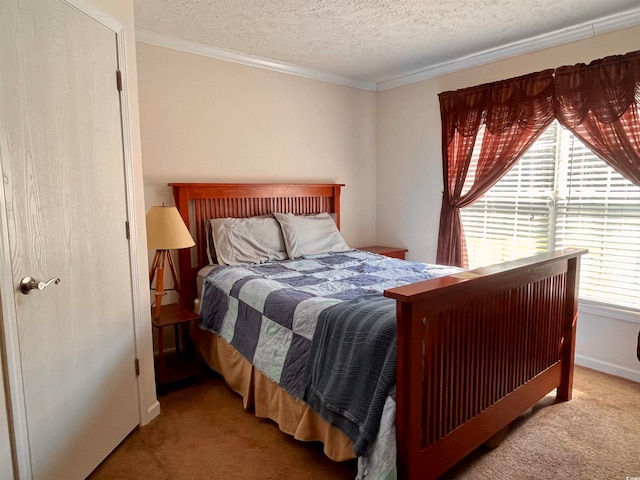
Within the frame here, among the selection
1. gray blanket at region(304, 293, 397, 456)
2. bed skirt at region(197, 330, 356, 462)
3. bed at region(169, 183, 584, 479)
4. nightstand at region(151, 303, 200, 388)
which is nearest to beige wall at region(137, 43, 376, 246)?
nightstand at region(151, 303, 200, 388)

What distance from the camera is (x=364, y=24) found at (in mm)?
2779

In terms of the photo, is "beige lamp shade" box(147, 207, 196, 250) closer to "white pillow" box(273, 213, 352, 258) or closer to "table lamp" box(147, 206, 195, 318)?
"table lamp" box(147, 206, 195, 318)

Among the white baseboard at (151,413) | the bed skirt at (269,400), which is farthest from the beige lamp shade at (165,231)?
the white baseboard at (151,413)

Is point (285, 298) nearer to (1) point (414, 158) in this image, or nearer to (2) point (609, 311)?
(2) point (609, 311)

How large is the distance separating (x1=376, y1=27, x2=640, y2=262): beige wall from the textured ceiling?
0.24 metres

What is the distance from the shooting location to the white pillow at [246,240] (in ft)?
9.91

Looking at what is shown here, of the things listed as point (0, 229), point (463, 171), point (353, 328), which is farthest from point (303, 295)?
point (463, 171)

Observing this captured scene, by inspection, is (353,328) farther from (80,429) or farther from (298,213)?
(298,213)

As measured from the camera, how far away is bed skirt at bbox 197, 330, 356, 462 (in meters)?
1.79

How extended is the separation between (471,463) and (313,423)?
2.47 feet

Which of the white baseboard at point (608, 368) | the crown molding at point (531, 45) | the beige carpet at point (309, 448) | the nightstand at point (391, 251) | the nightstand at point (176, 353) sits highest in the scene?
the crown molding at point (531, 45)

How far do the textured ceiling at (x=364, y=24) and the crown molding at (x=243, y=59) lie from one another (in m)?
0.05

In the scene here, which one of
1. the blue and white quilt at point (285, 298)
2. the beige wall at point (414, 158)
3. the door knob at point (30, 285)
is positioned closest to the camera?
the door knob at point (30, 285)

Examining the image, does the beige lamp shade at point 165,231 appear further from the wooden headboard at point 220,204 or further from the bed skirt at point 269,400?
the bed skirt at point 269,400
